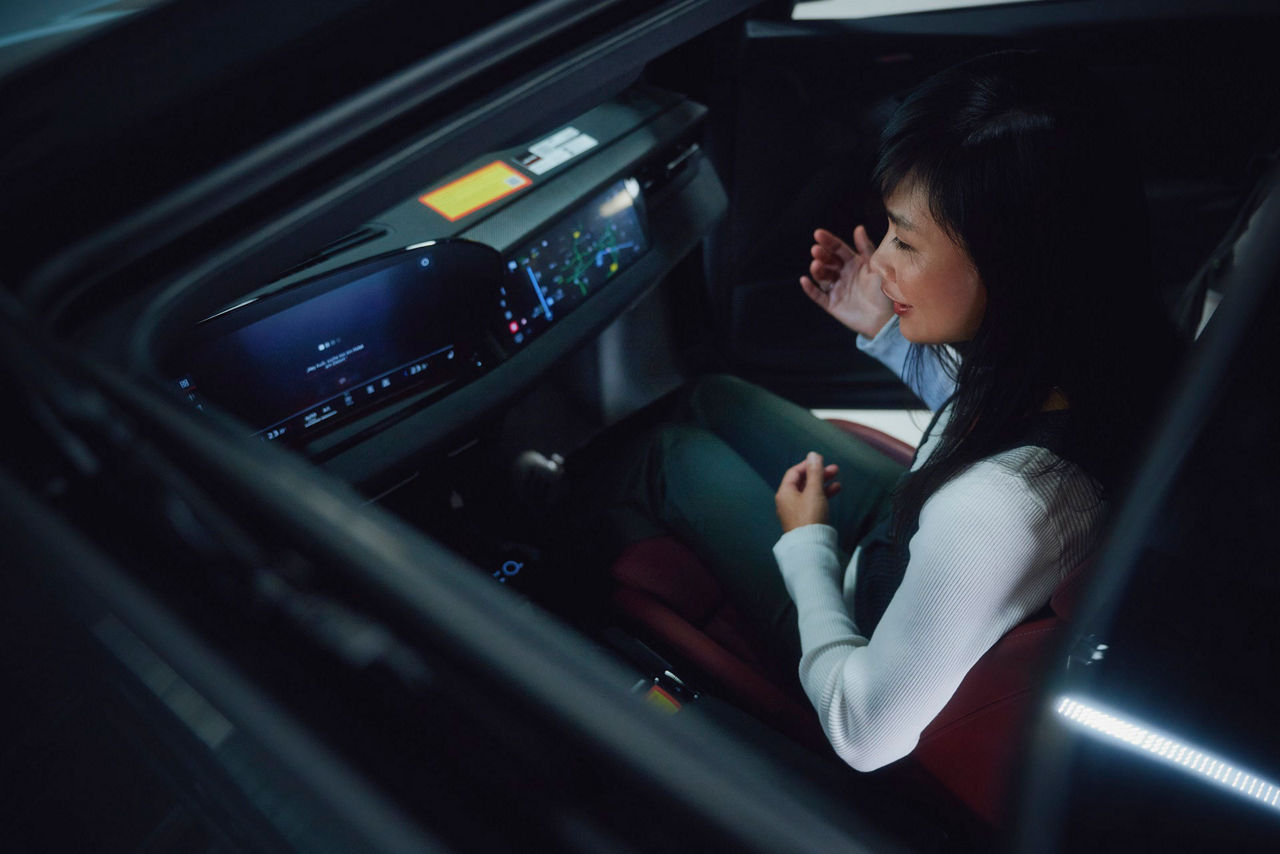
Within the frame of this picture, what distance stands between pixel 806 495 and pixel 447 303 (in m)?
0.53

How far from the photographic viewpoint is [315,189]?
0.53m

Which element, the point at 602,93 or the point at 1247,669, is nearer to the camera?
the point at 1247,669

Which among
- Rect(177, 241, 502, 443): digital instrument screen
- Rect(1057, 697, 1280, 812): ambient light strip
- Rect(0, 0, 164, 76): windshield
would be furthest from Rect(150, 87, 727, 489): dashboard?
Rect(1057, 697, 1280, 812): ambient light strip

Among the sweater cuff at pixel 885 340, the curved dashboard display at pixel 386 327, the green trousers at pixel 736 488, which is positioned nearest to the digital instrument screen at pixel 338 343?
the curved dashboard display at pixel 386 327

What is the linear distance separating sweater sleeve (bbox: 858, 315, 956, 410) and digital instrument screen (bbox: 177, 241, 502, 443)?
598mm

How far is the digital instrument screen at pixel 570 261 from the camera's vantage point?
3.33 feet

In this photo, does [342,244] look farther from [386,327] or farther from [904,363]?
[904,363]

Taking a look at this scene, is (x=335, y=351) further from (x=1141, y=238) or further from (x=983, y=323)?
(x=1141, y=238)

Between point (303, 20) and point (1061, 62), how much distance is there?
0.66 metres

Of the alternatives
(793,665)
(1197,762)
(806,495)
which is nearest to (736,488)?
(806,495)

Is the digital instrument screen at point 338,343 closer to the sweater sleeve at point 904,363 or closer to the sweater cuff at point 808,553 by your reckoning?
the sweater cuff at point 808,553

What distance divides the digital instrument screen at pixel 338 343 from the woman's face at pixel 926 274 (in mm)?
490

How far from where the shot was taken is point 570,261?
42.8 inches

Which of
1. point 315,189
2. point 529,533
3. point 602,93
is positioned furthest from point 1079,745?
point 529,533
